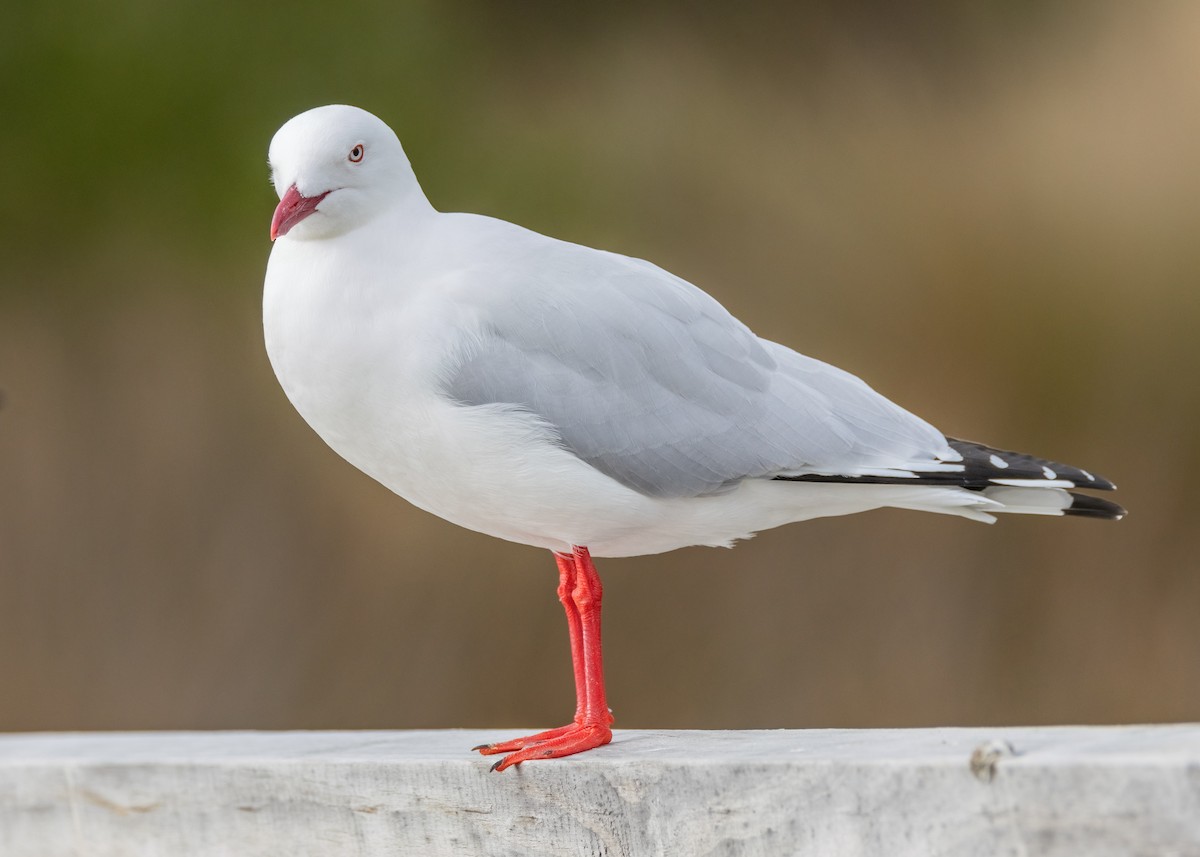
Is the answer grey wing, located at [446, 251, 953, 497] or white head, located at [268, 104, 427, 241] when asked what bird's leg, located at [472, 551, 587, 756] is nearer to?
grey wing, located at [446, 251, 953, 497]

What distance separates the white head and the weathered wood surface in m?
0.63

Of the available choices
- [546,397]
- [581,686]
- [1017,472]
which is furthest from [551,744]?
[1017,472]

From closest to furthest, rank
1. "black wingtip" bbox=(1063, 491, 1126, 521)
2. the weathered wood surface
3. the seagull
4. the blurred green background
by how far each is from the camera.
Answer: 1. the weathered wood surface
2. the seagull
3. "black wingtip" bbox=(1063, 491, 1126, 521)
4. the blurred green background

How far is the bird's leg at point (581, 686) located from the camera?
172cm

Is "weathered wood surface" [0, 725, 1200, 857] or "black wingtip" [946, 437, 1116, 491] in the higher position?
"black wingtip" [946, 437, 1116, 491]

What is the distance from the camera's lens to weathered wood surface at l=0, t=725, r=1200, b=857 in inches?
49.9

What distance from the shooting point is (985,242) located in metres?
3.63

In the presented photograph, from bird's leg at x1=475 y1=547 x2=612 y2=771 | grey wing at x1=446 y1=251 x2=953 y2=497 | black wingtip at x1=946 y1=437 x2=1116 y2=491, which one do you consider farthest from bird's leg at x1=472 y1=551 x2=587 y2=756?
black wingtip at x1=946 y1=437 x2=1116 y2=491

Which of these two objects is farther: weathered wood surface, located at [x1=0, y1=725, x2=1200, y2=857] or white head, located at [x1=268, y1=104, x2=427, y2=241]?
white head, located at [x1=268, y1=104, x2=427, y2=241]

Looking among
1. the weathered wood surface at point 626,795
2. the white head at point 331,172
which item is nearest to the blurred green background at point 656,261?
the weathered wood surface at point 626,795

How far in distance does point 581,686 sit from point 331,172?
698 mm

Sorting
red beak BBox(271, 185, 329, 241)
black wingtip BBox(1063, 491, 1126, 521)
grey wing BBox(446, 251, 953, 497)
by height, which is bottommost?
black wingtip BBox(1063, 491, 1126, 521)

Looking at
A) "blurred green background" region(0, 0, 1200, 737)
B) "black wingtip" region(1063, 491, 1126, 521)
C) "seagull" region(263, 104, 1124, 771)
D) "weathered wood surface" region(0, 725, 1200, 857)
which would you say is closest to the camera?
"weathered wood surface" region(0, 725, 1200, 857)

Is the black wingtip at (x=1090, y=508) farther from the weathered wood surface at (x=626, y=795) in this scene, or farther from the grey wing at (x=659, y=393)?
the weathered wood surface at (x=626, y=795)
